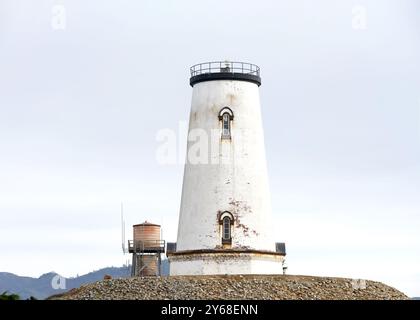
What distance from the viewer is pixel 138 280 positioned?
51.2m

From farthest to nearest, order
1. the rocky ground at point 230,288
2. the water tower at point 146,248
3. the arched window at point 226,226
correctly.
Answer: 1. the water tower at point 146,248
2. the arched window at point 226,226
3. the rocky ground at point 230,288

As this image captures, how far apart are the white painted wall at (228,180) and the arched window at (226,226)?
17cm

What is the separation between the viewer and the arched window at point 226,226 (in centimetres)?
5569

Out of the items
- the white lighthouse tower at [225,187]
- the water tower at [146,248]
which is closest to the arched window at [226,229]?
the white lighthouse tower at [225,187]

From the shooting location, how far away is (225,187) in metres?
55.9

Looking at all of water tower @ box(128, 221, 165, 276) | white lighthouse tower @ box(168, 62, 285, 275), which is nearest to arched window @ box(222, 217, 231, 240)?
white lighthouse tower @ box(168, 62, 285, 275)

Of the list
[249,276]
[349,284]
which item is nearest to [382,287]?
[349,284]

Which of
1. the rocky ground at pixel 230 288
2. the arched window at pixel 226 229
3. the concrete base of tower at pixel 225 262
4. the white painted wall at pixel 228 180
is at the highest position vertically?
the white painted wall at pixel 228 180

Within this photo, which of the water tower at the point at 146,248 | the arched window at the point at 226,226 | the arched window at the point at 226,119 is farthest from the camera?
the water tower at the point at 146,248

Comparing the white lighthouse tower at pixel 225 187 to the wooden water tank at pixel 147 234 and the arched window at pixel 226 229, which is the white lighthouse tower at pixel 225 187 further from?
the wooden water tank at pixel 147 234

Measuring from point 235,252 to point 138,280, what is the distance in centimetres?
608

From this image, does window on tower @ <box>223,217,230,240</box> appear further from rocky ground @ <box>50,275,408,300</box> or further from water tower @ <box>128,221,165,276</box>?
water tower @ <box>128,221,165,276</box>

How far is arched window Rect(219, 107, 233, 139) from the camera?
56500 mm
